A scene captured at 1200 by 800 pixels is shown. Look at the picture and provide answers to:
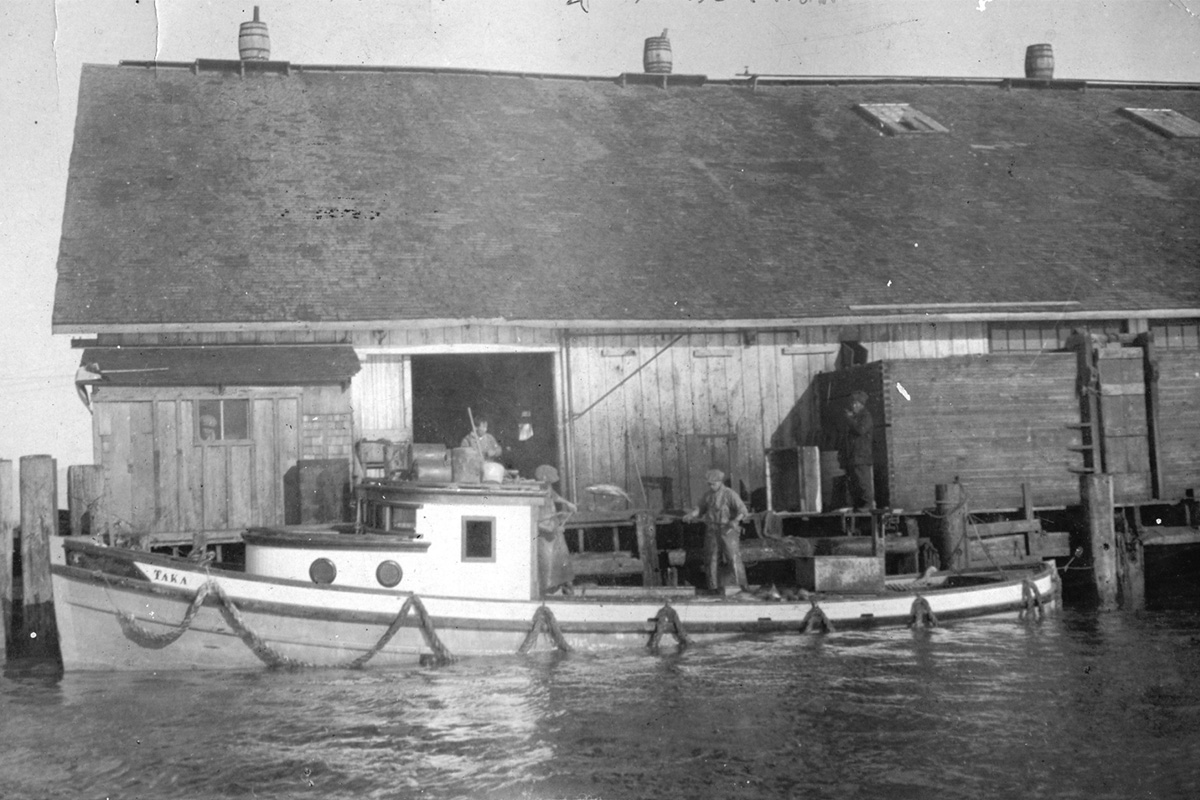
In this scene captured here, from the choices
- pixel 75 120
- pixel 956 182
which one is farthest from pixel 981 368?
pixel 75 120

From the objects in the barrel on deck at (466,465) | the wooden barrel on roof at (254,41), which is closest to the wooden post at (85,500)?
the barrel on deck at (466,465)

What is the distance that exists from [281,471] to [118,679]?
192 inches

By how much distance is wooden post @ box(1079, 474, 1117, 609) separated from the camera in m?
19.4

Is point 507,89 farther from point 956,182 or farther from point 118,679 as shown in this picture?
point 118,679

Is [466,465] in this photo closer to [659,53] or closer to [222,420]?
[222,420]

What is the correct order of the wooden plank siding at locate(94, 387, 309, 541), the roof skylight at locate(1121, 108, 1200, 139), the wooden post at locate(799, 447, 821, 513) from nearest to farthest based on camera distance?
1. the wooden plank siding at locate(94, 387, 309, 541)
2. the wooden post at locate(799, 447, 821, 513)
3. the roof skylight at locate(1121, 108, 1200, 139)

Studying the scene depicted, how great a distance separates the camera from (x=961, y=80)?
31.3m

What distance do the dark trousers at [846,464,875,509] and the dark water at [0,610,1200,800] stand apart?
141 inches

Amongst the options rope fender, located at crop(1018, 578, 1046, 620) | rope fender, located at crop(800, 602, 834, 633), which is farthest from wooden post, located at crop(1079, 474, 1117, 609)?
rope fender, located at crop(800, 602, 834, 633)

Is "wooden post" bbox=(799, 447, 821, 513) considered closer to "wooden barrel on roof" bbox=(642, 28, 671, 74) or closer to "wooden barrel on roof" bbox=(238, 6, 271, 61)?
"wooden barrel on roof" bbox=(642, 28, 671, 74)

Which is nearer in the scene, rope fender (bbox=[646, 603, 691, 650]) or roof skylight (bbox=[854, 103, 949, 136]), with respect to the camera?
rope fender (bbox=[646, 603, 691, 650])

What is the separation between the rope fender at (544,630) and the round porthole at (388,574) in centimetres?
180

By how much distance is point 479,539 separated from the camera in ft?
53.2

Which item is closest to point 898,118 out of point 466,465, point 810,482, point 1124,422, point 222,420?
point 1124,422
